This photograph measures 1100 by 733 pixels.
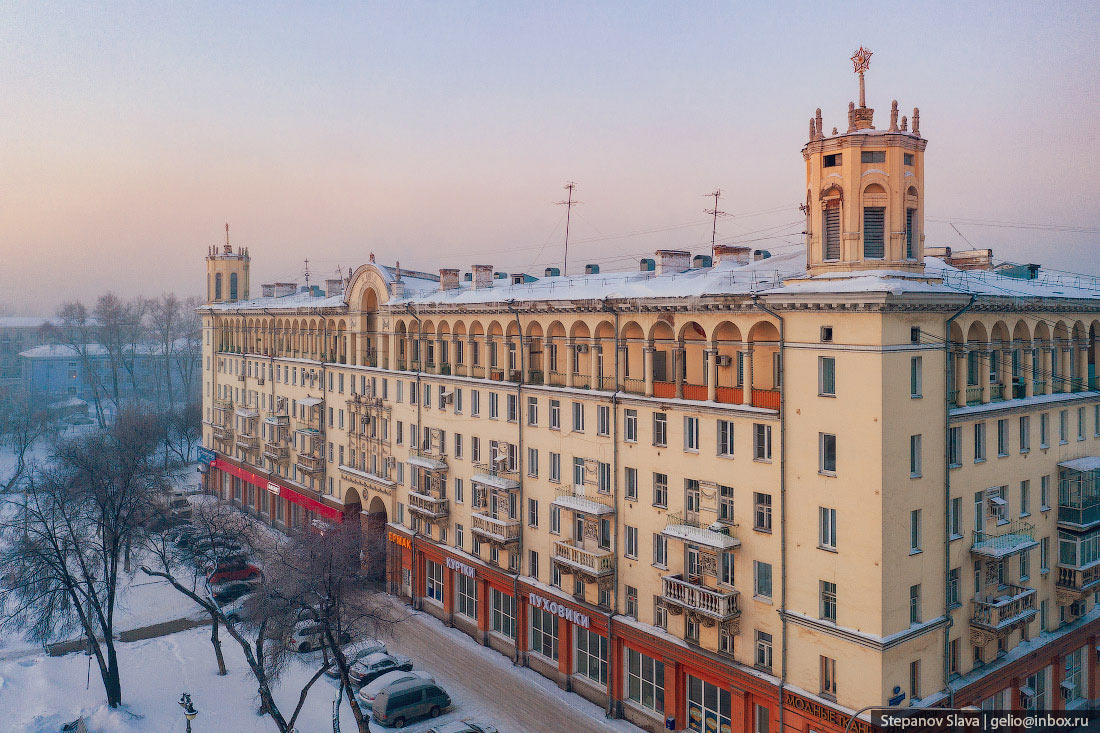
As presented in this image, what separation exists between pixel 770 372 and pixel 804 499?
15.6 feet

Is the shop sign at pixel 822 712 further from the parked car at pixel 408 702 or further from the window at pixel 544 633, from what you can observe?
the parked car at pixel 408 702

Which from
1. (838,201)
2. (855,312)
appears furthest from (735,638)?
(838,201)

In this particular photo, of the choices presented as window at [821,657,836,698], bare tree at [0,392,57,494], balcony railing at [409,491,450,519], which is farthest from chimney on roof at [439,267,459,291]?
bare tree at [0,392,57,494]

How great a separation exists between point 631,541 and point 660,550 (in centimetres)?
167

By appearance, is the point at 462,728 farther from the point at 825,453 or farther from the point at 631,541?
the point at 825,453

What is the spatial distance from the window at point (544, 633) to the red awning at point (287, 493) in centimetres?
1974

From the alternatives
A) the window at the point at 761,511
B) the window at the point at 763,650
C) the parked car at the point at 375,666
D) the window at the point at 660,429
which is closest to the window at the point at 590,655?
the window at the point at 763,650

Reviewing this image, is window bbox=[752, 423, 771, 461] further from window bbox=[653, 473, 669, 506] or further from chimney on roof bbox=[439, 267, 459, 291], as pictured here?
chimney on roof bbox=[439, 267, 459, 291]

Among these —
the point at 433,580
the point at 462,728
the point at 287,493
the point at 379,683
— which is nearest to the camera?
the point at 462,728

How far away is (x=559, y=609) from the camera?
113ft

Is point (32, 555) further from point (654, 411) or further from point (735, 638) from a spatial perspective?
point (735, 638)

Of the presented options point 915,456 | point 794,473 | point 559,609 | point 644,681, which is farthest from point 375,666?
point 915,456

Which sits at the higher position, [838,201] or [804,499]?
[838,201]

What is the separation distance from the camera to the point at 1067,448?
30.4 m
